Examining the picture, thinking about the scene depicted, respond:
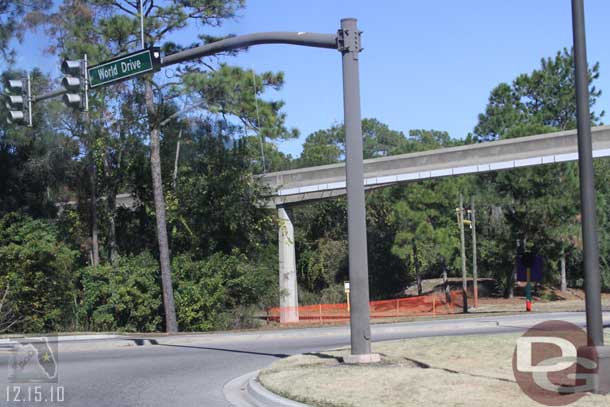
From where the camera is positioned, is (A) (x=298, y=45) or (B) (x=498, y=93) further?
(B) (x=498, y=93)

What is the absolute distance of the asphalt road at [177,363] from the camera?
12.2 m

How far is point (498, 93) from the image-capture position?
262 feet

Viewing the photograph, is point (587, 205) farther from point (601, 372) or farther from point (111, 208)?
point (111, 208)

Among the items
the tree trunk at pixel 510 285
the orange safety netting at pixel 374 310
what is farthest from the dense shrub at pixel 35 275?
the tree trunk at pixel 510 285

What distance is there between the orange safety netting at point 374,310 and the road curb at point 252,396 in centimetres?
2771

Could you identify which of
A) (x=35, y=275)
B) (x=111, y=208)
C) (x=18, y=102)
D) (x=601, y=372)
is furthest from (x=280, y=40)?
(x=111, y=208)

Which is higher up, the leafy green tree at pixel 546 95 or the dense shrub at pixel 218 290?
the leafy green tree at pixel 546 95

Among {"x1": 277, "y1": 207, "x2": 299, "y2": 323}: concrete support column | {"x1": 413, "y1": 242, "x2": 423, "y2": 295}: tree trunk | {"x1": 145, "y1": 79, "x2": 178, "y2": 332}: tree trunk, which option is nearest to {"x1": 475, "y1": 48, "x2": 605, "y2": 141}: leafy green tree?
{"x1": 413, "y1": 242, "x2": 423, "y2": 295}: tree trunk

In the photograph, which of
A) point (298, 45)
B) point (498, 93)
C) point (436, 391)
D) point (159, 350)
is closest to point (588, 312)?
point (436, 391)

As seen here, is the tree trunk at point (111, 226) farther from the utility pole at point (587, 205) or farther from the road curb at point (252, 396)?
the utility pole at point (587, 205)

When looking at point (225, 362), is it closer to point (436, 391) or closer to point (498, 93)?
point (436, 391)

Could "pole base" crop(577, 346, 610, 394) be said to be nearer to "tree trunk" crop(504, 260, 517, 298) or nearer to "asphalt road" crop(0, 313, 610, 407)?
"asphalt road" crop(0, 313, 610, 407)

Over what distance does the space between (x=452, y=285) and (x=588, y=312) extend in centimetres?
5201

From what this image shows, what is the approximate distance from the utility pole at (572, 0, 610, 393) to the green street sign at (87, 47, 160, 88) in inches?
301
